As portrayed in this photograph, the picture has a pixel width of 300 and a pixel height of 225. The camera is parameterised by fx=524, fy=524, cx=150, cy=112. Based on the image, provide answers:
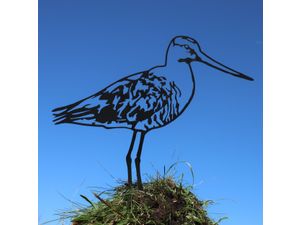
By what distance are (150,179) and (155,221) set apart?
0.47m

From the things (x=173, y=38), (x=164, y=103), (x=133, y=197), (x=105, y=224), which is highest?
(x=173, y=38)

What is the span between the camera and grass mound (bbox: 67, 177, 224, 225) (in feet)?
13.5

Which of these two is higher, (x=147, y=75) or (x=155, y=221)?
(x=147, y=75)

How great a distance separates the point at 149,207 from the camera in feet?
13.6

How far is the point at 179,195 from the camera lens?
433 cm

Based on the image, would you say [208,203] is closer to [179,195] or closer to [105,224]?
[179,195]

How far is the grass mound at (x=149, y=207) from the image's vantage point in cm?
411

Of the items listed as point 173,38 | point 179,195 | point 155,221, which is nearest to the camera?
point 155,221

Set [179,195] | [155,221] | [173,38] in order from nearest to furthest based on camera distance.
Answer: [155,221], [179,195], [173,38]

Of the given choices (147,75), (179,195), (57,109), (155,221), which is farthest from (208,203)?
(57,109)

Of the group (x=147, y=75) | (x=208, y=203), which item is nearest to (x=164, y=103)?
(x=147, y=75)

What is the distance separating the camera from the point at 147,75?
458cm

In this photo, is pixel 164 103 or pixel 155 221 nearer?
pixel 155 221
